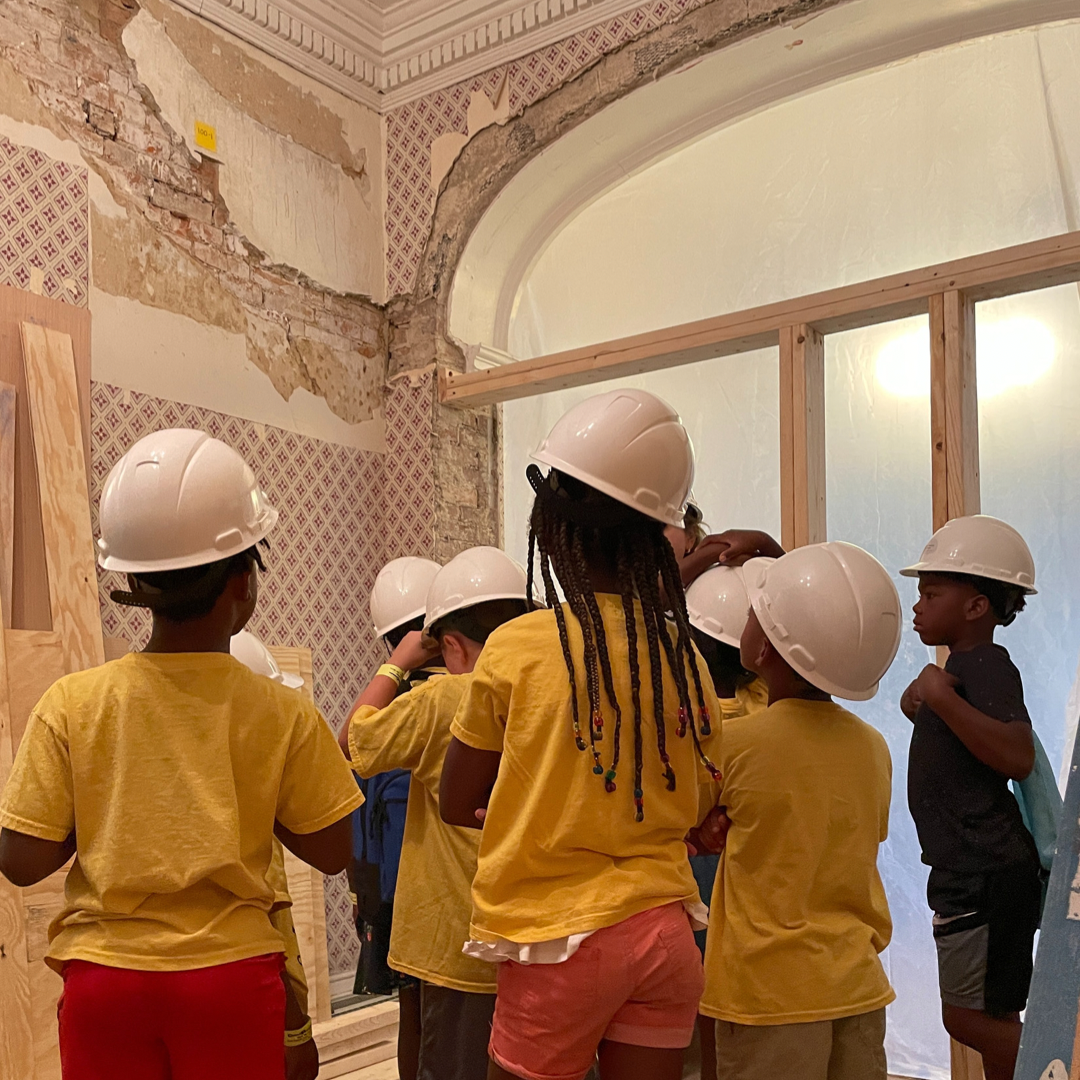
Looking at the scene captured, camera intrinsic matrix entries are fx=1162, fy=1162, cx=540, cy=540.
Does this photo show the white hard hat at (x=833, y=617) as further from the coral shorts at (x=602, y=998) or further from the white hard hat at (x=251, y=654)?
the white hard hat at (x=251, y=654)

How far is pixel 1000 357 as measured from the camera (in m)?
4.48

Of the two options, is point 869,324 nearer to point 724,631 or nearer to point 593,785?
point 724,631

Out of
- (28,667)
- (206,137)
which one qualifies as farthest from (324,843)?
(206,137)

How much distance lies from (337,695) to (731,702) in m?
3.09

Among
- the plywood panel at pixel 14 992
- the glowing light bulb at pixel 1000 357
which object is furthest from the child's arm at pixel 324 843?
the glowing light bulb at pixel 1000 357

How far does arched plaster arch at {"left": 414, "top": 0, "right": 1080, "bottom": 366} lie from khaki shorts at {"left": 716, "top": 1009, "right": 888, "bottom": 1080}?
3.94 metres

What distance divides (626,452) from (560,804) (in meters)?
0.58

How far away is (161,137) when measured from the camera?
4867mm

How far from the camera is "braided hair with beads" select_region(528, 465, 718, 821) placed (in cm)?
184

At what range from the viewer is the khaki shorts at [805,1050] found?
6.91 feet

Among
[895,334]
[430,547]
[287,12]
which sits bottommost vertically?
[430,547]

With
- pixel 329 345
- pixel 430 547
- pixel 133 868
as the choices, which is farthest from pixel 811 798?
pixel 329 345

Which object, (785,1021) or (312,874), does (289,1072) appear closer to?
(785,1021)

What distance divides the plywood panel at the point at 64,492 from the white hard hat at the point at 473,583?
65.3 inches
